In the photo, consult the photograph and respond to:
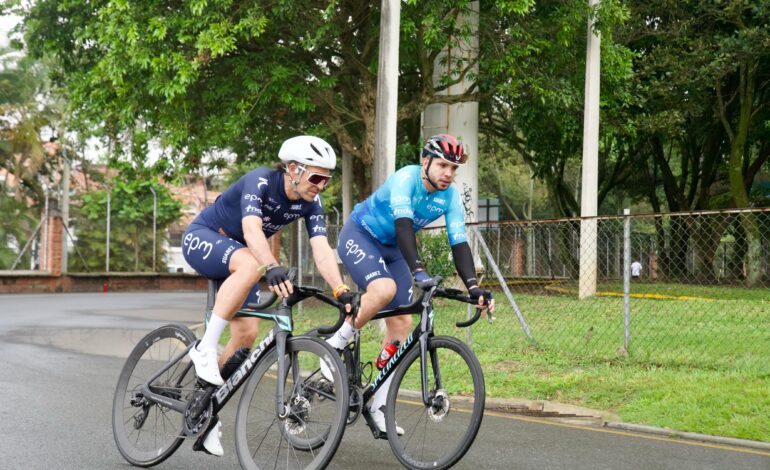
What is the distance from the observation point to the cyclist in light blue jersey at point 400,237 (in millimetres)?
5992

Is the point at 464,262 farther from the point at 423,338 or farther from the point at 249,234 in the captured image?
the point at 249,234

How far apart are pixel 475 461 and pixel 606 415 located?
247 cm

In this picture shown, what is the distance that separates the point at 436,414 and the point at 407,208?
1318 mm

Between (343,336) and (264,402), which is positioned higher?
(343,336)

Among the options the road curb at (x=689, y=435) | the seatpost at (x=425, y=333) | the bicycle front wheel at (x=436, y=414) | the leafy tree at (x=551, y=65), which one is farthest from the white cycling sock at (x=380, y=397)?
the leafy tree at (x=551, y=65)

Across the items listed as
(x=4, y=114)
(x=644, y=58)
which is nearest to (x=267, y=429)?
(x=644, y=58)

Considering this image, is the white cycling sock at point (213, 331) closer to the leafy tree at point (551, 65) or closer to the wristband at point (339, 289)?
the wristband at point (339, 289)

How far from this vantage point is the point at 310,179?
18.7 ft

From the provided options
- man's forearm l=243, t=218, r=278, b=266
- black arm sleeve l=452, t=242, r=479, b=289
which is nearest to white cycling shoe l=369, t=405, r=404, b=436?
black arm sleeve l=452, t=242, r=479, b=289

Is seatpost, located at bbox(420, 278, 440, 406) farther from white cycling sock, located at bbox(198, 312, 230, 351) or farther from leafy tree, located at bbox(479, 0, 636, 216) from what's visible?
leafy tree, located at bbox(479, 0, 636, 216)

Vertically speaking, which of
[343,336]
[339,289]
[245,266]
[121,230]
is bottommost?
[343,336]

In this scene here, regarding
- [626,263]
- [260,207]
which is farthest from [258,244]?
[626,263]

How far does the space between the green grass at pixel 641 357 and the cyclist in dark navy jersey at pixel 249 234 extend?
3.79 meters

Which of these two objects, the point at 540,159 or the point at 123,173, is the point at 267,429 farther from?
the point at 540,159
